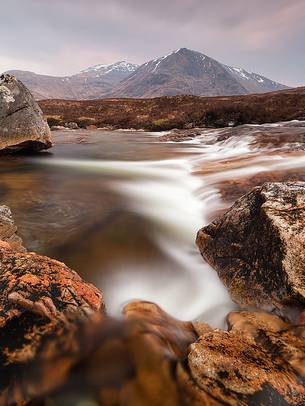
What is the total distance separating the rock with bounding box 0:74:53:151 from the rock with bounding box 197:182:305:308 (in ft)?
36.1

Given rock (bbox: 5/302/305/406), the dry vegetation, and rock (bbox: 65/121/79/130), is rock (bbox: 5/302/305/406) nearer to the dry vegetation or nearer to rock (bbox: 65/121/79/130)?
the dry vegetation

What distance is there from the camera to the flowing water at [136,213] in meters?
5.10

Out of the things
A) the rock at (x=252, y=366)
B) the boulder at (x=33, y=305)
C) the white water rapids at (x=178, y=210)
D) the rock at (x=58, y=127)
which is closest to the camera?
the rock at (x=252, y=366)

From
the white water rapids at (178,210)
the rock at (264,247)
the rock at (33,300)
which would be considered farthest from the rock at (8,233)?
the rock at (264,247)

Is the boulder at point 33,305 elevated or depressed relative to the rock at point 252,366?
elevated

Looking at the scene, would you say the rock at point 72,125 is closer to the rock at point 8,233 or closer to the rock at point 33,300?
the rock at point 8,233

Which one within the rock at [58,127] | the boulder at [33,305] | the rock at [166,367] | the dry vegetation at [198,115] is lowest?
the rock at [166,367]

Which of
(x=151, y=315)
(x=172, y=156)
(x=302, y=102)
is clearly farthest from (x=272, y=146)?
(x=302, y=102)

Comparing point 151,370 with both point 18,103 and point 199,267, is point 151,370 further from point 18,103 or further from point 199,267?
point 18,103

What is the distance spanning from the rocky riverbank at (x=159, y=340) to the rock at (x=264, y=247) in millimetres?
15

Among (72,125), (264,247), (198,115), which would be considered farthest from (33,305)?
(72,125)

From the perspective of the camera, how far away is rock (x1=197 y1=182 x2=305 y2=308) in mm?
4062

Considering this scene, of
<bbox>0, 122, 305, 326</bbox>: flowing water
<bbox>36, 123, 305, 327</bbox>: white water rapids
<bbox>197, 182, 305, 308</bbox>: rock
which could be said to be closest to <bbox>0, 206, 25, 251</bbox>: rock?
<bbox>0, 122, 305, 326</bbox>: flowing water

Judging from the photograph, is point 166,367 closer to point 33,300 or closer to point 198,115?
point 33,300
